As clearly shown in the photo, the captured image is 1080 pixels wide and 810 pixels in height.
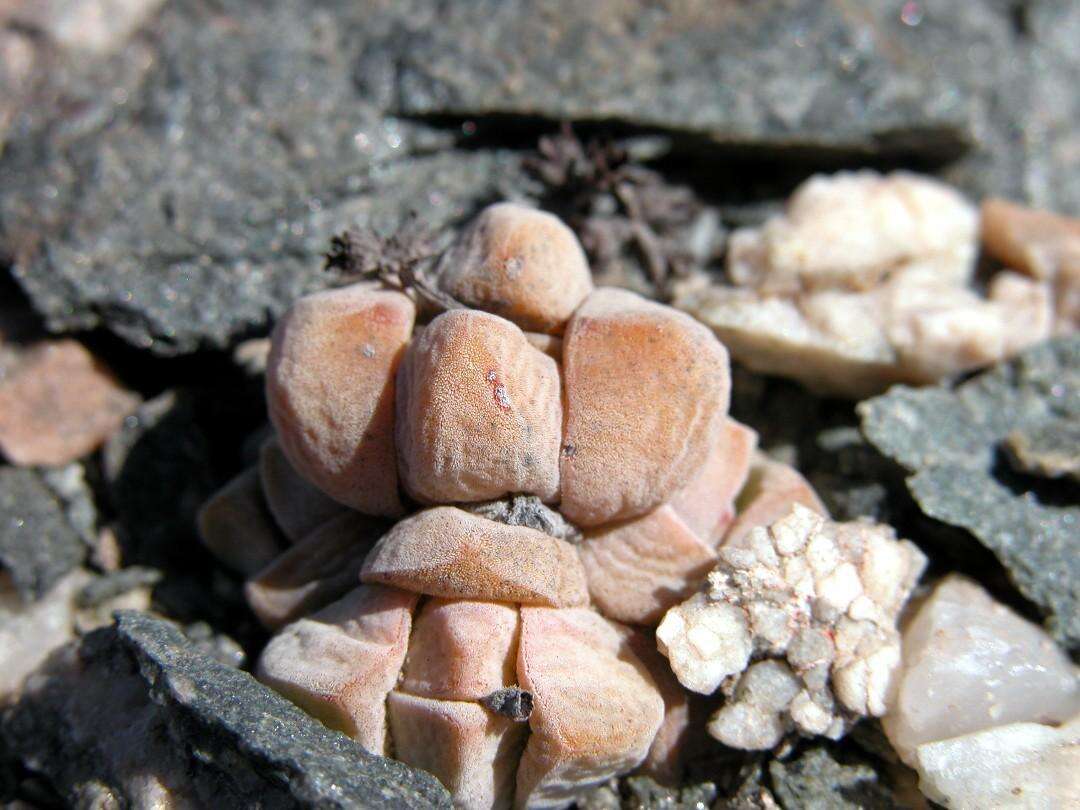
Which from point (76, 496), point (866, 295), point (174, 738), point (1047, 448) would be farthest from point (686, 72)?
point (174, 738)

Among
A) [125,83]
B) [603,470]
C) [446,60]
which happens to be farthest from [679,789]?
[125,83]

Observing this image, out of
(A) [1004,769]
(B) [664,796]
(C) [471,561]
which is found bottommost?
(B) [664,796]

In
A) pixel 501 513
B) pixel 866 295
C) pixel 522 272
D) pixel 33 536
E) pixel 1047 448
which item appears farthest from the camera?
pixel 866 295

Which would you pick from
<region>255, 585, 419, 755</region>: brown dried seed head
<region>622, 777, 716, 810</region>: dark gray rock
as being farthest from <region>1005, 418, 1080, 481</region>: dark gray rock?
<region>255, 585, 419, 755</region>: brown dried seed head

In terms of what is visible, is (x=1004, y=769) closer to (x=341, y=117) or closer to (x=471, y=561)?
(x=471, y=561)

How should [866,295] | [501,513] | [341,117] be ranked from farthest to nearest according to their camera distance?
1. [341,117]
2. [866,295]
3. [501,513]

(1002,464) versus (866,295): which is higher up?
(866,295)

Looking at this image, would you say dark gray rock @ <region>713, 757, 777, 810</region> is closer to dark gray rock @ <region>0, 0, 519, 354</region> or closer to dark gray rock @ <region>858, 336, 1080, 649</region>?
dark gray rock @ <region>858, 336, 1080, 649</region>

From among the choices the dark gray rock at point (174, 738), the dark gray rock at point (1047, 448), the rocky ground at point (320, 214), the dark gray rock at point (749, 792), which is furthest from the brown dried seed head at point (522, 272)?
the dark gray rock at point (1047, 448)
